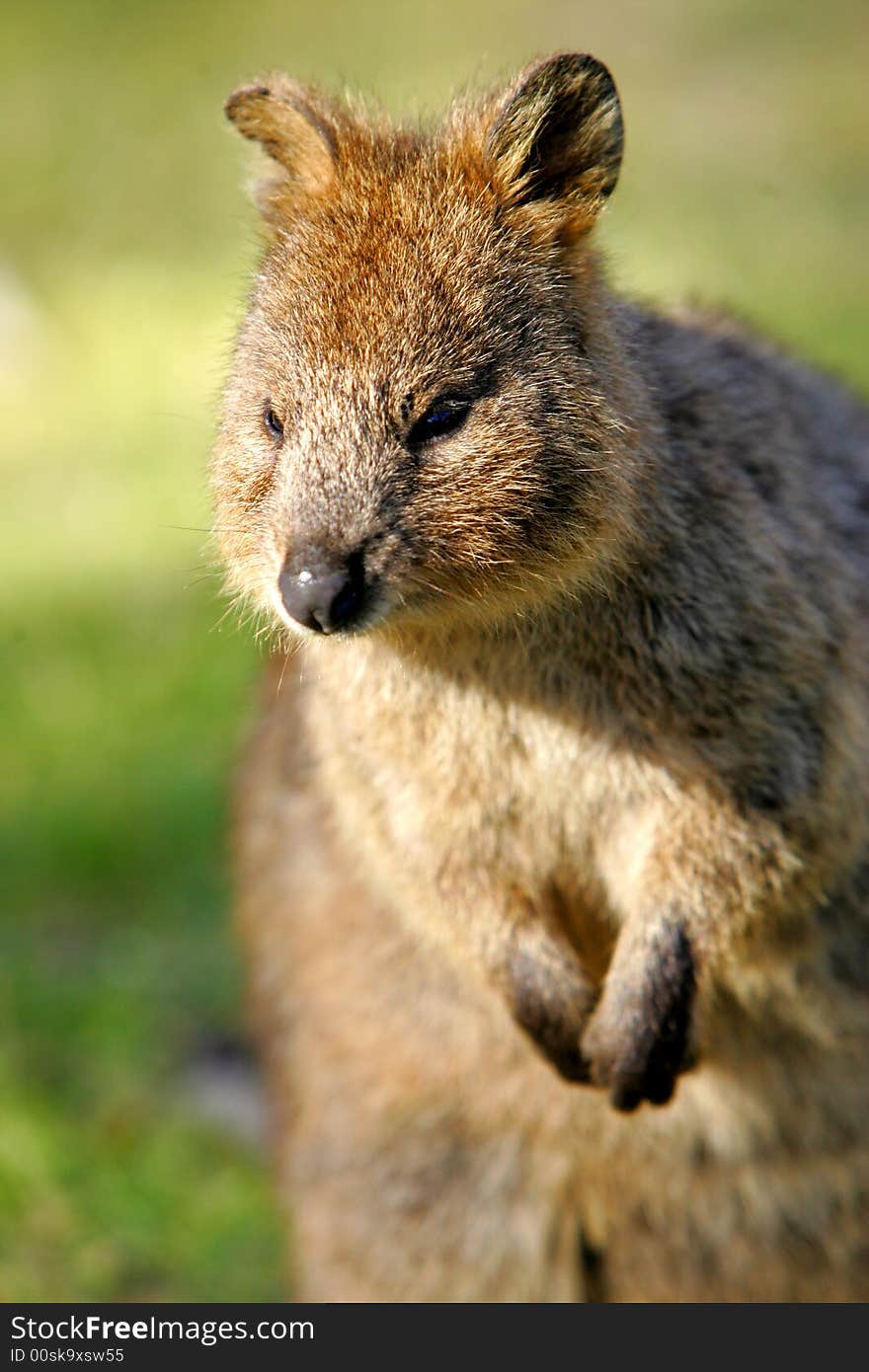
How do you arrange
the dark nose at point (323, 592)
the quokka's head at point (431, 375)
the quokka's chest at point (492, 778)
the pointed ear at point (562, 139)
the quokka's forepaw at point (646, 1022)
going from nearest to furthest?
the dark nose at point (323, 592), the quokka's head at point (431, 375), the pointed ear at point (562, 139), the quokka's chest at point (492, 778), the quokka's forepaw at point (646, 1022)

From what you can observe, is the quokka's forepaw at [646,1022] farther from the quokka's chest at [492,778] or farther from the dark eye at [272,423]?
the dark eye at [272,423]

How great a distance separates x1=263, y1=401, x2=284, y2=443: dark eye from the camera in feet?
12.2

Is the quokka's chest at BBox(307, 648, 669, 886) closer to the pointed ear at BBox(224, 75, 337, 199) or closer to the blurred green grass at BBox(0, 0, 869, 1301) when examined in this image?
the blurred green grass at BBox(0, 0, 869, 1301)

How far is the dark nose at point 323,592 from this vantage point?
3414 mm

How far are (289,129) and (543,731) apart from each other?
1430 millimetres

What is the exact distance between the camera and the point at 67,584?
10125mm

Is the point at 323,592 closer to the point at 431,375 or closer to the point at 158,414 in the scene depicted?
the point at 431,375

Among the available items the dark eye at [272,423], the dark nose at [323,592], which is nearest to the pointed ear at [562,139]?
the dark eye at [272,423]

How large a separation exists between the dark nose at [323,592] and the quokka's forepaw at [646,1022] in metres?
1.25

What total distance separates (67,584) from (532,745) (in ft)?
21.1

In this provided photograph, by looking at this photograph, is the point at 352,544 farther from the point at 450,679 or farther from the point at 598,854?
the point at 598,854

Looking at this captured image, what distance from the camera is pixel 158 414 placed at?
579 centimetres

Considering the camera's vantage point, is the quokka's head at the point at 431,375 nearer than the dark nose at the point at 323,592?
No

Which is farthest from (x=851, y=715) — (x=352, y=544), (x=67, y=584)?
(x=67, y=584)
